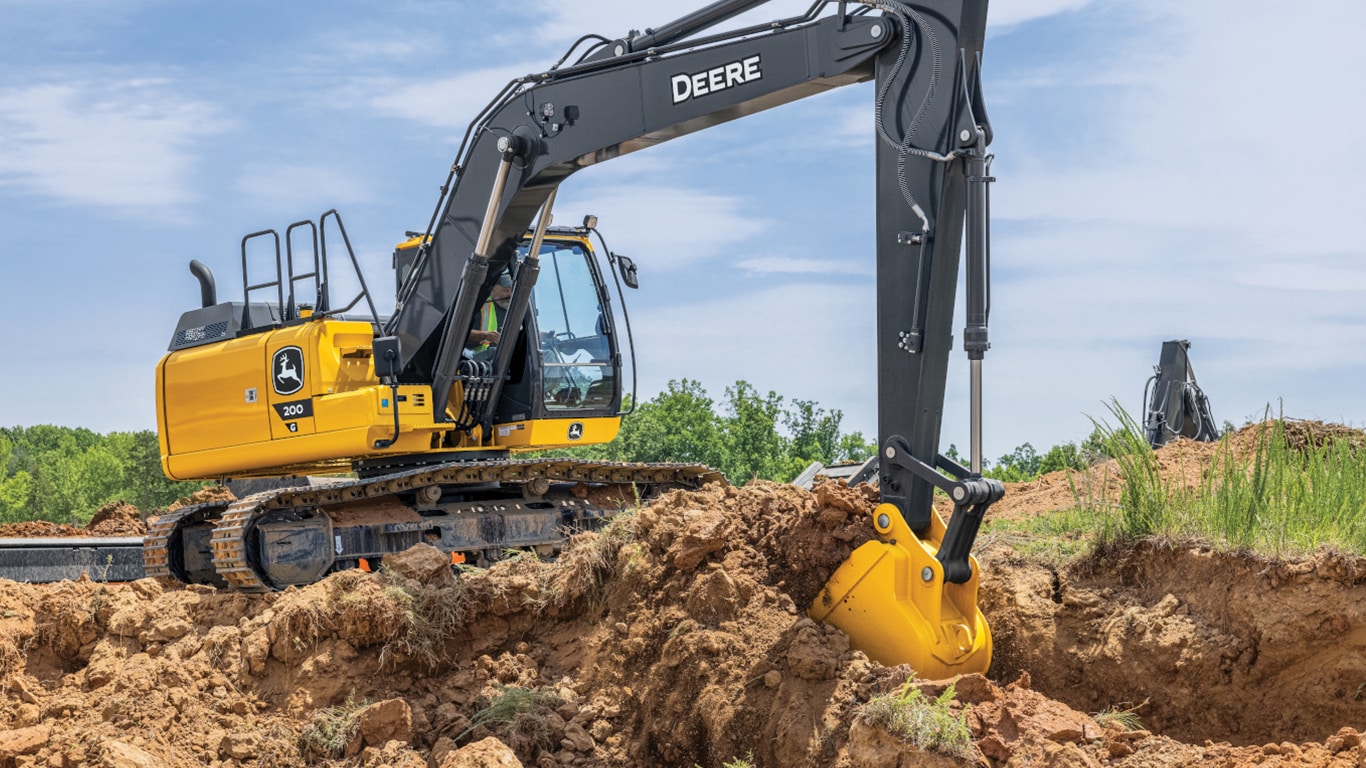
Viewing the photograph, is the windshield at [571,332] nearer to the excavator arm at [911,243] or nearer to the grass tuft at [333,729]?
the excavator arm at [911,243]

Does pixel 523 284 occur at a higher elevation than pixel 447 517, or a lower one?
higher

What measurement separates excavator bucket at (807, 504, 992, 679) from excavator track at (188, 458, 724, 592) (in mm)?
4086

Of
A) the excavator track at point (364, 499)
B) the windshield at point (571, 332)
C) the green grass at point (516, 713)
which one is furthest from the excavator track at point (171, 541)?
the green grass at point (516, 713)

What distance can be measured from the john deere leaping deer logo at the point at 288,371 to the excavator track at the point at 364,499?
2.68 feet

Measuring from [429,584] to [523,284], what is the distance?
3099mm

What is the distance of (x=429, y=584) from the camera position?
6969 mm

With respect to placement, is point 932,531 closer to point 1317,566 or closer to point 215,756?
point 1317,566

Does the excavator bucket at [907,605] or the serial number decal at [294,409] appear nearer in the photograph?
the excavator bucket at [907,605]

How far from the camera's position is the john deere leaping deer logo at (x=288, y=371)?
9.49m

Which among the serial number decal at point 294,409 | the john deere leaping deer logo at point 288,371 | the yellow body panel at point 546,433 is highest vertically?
the john deere leaping deer logo at point 288,371

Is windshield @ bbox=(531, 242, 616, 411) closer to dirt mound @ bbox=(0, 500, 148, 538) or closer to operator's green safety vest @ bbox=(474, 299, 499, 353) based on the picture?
operator's green safety vest @ bbox=(474, 299, 499, 353)

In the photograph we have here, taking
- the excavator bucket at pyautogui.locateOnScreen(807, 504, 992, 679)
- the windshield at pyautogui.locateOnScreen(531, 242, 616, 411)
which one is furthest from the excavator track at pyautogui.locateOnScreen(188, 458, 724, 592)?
the excavator bucket at pyautogui.locateOnScreen(807, 504, 992, 679)

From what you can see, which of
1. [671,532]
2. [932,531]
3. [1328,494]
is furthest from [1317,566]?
[671,532]

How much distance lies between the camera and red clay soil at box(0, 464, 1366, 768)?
588cm
